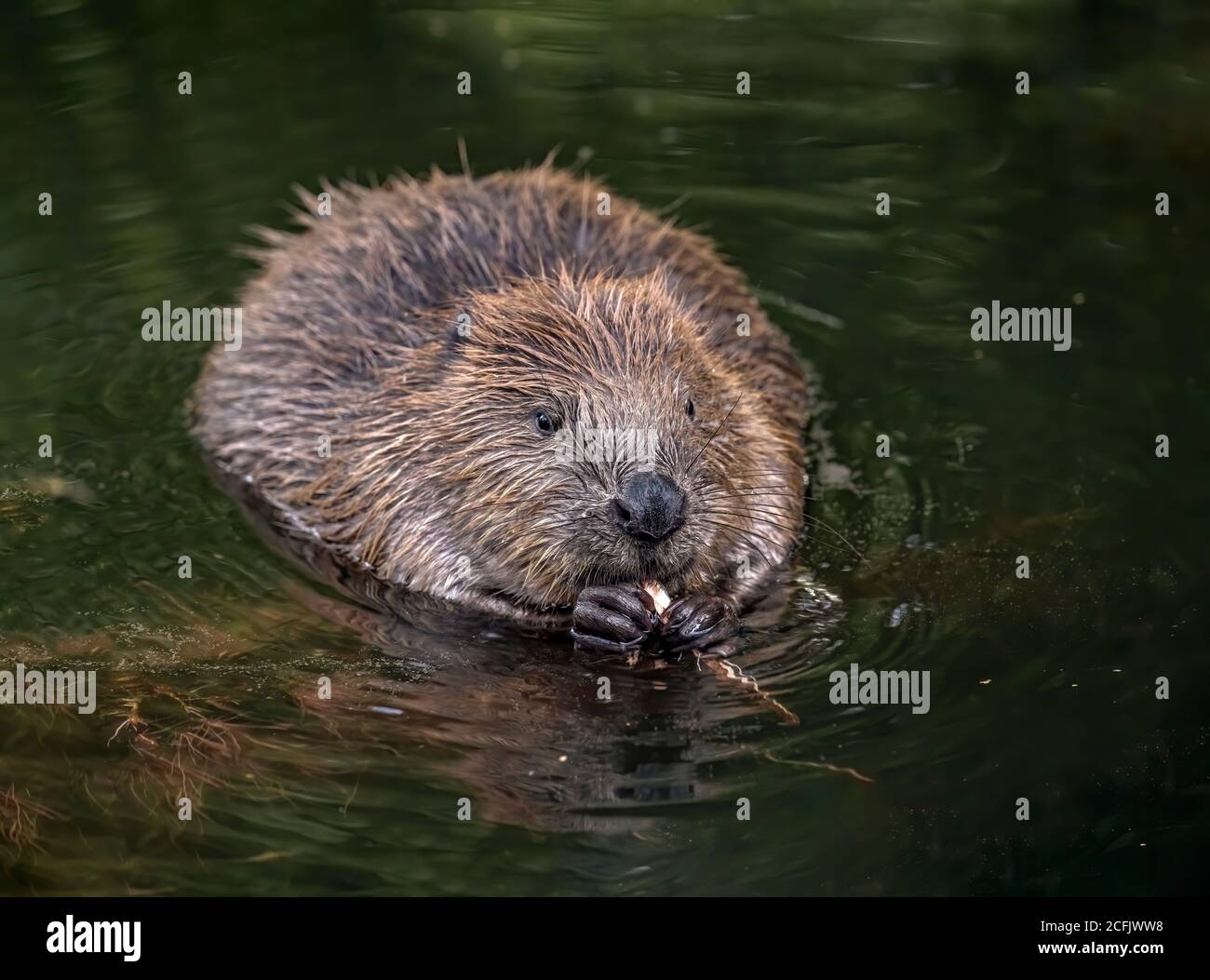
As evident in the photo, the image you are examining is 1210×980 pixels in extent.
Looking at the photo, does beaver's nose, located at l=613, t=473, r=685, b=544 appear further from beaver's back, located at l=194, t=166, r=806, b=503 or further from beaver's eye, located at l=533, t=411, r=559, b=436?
beaver's back, located at l=194, t=166, r=806, b=503

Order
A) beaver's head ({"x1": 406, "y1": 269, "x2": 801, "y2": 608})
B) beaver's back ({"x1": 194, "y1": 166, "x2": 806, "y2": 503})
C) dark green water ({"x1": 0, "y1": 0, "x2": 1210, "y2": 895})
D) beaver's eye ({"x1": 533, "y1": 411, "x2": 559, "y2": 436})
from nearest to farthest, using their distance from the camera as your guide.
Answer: dark green water ({"x1": 0, "y1": 0, "x2": 1210, "y2": 895}), beaver's head ({"x1": 406, "y1": 269, "x2": 801, "y2": 608}), beaver's eye ({"x1": 533, "y1": 411, "x2": 559, "y2": 436}), beaver's back ({"x1": 194, "y1": 166, "x2": 806, "y2": 503})

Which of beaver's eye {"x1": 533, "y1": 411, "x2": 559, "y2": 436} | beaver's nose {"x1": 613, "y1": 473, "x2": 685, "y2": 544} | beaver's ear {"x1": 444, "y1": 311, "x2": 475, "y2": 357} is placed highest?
beaver's ear {"x1": 444, "y1": 311, "x2": 475, "y2": 357}

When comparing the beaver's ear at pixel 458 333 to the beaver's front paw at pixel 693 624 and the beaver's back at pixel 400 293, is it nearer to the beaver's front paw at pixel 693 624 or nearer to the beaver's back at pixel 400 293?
the beaver's back at pixel 400 293

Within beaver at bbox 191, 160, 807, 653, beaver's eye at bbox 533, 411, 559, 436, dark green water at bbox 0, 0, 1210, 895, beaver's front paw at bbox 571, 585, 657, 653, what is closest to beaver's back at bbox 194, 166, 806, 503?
beaver at bbox 191, 160, 807, 653

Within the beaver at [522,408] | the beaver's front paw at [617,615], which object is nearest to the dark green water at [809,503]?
the beaver's front paw at [617,615]

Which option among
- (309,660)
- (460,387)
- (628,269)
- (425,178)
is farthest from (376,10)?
(309,660)
